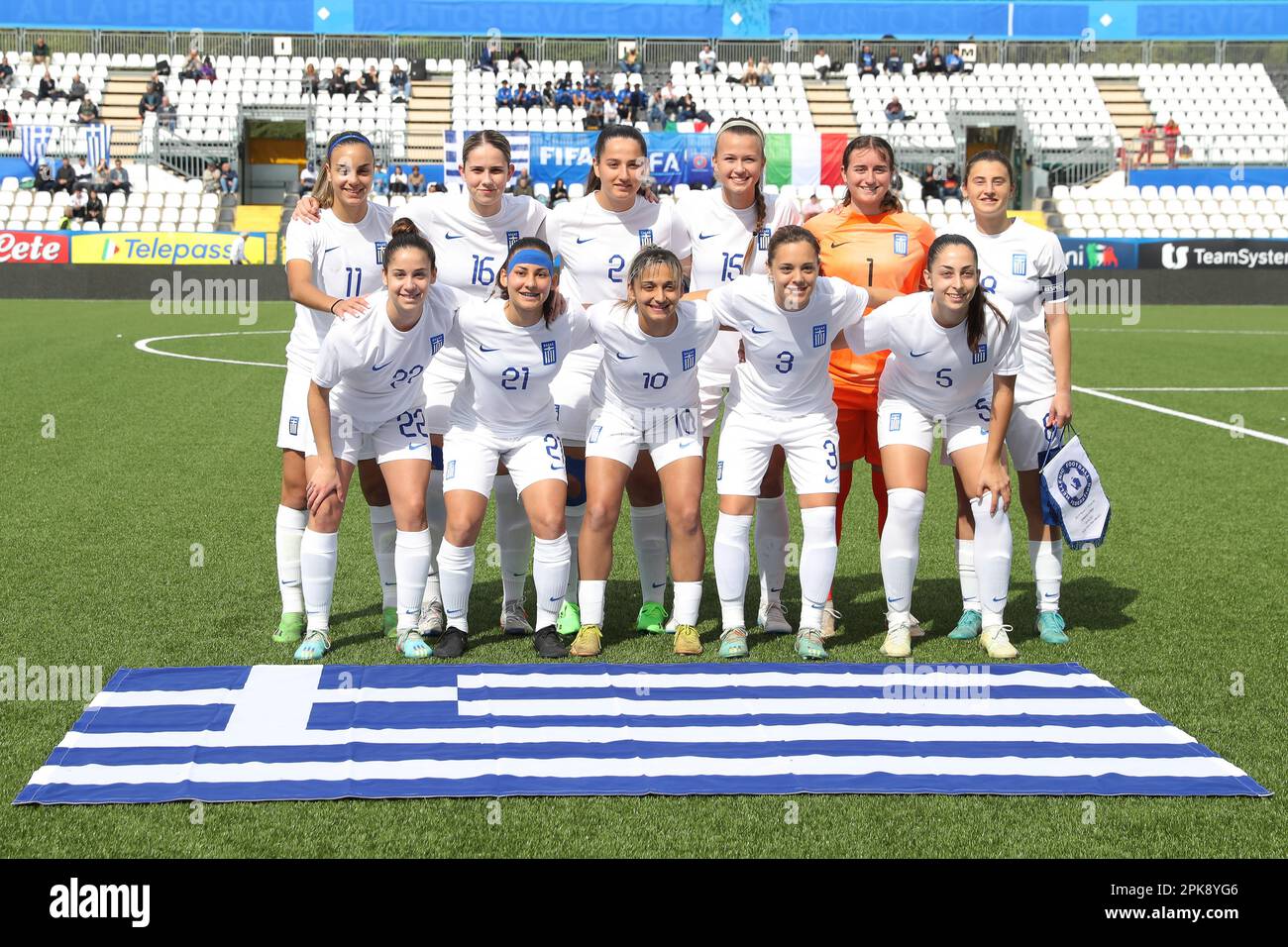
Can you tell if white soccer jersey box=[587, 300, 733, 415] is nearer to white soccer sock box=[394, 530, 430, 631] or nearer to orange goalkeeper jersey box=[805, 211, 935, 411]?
orange goalkeeper jersey box=[805, 211, 935, 411]

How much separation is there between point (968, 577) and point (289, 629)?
289 cm

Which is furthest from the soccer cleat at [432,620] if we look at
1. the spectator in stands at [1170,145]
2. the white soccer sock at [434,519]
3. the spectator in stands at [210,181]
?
the spectator in stands at [1170,145]

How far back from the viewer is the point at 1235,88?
4156 cm

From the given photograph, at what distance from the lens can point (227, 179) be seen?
114 ft

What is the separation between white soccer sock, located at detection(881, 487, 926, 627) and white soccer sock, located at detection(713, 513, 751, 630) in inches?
22.7

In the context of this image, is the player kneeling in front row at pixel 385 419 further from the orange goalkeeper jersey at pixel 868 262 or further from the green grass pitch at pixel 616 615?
the orange goalkeeper jersey at pixel 868 262

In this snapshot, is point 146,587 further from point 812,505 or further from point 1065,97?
point 1065,97

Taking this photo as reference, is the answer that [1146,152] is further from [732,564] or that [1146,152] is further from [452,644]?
[452,644]

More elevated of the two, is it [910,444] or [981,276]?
[981,276]

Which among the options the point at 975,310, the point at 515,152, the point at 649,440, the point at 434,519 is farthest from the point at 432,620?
the point at 515,152

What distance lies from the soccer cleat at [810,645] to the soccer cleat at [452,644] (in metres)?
1.36

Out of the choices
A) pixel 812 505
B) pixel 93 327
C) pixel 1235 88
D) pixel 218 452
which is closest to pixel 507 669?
pixel 812 505

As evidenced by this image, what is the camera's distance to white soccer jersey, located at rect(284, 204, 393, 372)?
19.7ft
